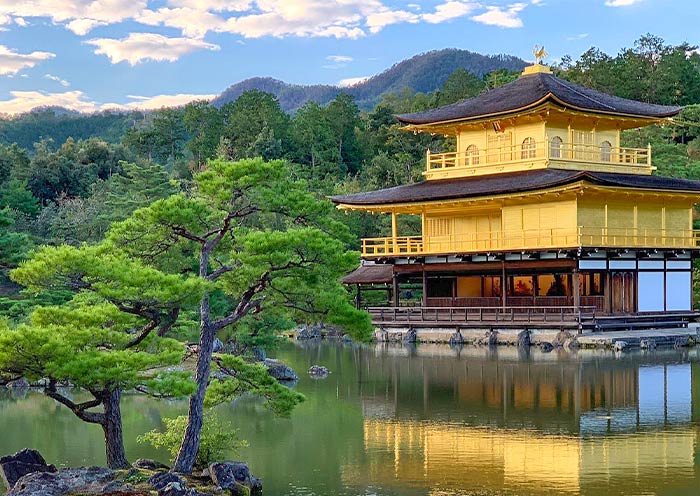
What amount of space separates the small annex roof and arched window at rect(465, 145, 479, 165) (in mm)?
4828

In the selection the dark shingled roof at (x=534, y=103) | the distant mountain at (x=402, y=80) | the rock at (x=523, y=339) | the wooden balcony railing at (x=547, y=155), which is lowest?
the rock at (x=523, y=339)

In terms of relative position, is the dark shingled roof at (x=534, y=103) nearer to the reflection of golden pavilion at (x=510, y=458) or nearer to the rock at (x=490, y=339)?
the rock at (x=490, y=339)

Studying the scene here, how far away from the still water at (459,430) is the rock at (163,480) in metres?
1.53

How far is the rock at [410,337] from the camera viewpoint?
3556 centimetres

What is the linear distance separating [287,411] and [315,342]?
2341cm

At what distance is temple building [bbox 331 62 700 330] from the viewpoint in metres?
33.6

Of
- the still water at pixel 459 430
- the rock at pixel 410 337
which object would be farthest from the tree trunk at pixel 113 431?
the rock at pixel 410 337

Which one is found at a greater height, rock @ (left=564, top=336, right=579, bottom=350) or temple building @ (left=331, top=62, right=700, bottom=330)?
temple building @ (left=331, top=62, right=700, bottom=330)

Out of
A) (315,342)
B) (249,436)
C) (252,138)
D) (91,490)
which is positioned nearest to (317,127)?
(252,138)

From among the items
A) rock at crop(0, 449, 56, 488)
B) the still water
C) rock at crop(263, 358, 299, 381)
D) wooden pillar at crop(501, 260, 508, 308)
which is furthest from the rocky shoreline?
wooden pillar at crop(501, 260, 508, 308)

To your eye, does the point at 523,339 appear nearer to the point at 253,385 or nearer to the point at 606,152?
the point at 606,152

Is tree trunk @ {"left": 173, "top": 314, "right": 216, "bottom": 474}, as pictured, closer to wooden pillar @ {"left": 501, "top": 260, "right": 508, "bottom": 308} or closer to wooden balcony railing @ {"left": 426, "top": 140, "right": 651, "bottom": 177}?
wooden pillar @ {"left": 501, "top": 260, "right": 508, "bottom": 308}

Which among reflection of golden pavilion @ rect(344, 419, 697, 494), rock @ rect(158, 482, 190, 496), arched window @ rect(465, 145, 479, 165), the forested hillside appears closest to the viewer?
rock @ rect(158, 482, 190, 496)

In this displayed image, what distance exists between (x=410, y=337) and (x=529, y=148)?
7604 mm
